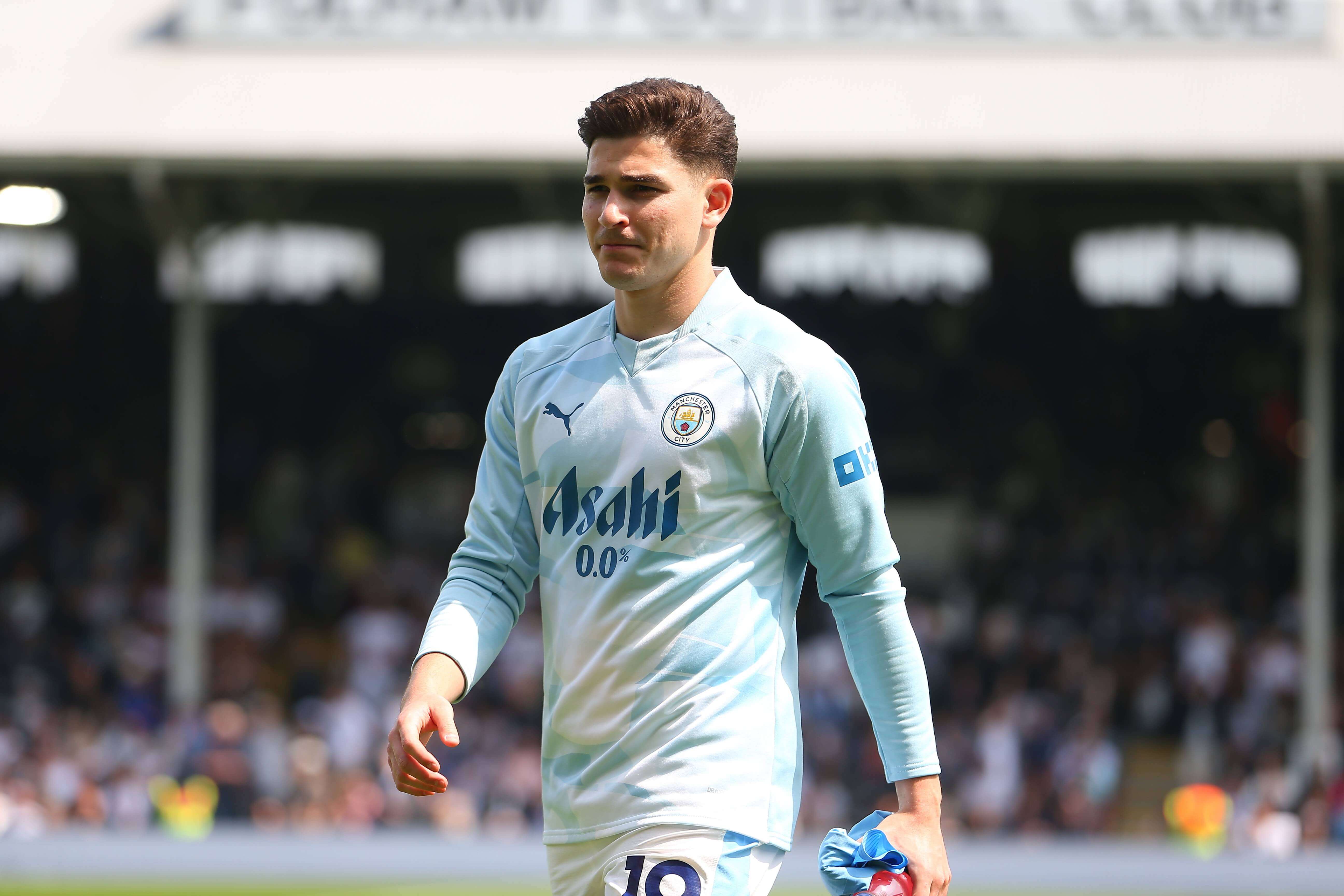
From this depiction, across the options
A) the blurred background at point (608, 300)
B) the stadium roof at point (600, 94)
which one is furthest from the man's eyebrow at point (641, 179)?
the stadium roof at point (600, 94)

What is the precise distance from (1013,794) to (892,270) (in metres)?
6.22

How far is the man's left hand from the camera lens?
6.94 ft

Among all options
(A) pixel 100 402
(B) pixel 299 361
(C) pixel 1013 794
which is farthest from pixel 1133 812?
(A) pixel 100 402

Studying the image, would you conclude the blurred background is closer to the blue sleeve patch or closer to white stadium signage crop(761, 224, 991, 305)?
white stadium signage crop(761, 224, 991, 305)

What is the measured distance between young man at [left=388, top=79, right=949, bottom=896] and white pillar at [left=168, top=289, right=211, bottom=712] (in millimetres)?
11559

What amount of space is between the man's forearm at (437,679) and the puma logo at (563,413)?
1.25ft

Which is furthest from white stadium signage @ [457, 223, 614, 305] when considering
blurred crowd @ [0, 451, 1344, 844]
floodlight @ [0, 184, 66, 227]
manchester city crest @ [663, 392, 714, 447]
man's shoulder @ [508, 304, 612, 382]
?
manchester city crest @ [663, 392, 714, 447]

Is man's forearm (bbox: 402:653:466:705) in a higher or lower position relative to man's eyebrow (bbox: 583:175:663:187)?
lower

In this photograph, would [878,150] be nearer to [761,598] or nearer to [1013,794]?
[1013,794]

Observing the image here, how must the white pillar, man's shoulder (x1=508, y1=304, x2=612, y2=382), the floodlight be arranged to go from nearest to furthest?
man's shoulder (x1=508, y1=304, x2=612, y2=382)
the white pillar
the floodlight

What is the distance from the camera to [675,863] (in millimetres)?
2201

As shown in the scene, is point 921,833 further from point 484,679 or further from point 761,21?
point 484,679

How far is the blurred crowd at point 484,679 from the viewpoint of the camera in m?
12.2

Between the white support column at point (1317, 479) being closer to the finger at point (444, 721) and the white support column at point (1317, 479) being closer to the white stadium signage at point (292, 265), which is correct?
the white stadium signage at point (292, 265)
